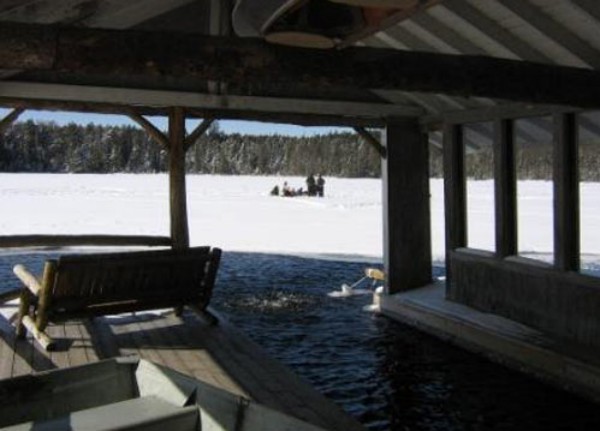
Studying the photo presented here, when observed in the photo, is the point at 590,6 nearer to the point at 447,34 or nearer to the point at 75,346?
the point at 447,34

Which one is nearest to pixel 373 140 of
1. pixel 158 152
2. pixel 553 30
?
pixel 553 30

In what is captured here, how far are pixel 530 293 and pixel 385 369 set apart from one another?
2031 millimetres

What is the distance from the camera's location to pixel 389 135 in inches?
437

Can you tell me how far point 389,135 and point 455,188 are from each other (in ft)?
4.96

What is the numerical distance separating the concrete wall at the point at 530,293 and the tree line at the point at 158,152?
70686 millimetres

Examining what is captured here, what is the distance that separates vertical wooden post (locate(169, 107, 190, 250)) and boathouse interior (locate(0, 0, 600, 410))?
0.06ft

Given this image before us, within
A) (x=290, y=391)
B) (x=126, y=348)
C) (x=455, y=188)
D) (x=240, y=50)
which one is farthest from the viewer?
(x=455, y=188)

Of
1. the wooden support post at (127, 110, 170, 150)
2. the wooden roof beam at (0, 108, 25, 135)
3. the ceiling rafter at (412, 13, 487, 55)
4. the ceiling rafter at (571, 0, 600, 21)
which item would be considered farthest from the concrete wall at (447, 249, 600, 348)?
the wooden roof beam at (0, 108, 25, 135)

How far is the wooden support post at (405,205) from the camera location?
36.7 feet

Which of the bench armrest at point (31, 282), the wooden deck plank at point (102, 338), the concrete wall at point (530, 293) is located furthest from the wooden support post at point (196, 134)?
the concrete wall at point (530, 293)

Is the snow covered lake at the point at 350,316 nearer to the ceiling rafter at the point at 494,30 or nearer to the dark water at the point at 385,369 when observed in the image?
the dark water at the point at 385,369

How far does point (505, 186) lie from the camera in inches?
353

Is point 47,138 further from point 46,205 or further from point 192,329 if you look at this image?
point 192,329

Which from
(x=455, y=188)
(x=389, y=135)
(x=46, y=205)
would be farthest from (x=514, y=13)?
(x=46, y=205)
